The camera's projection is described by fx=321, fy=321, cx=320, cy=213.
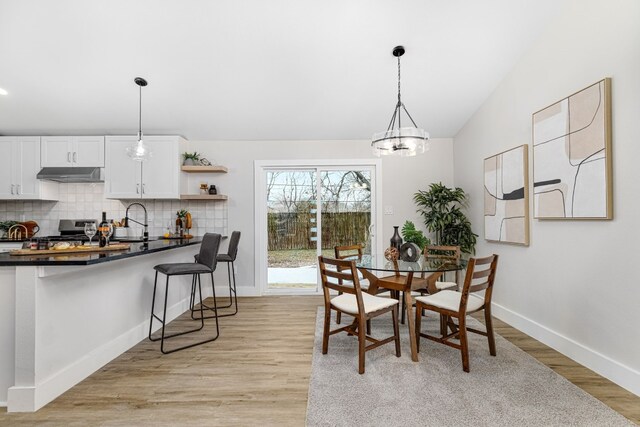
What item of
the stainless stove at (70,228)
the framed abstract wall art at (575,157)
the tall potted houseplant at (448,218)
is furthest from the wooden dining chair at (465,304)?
the stainless stove at (70,228)

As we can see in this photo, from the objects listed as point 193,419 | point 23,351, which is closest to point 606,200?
point 193,419

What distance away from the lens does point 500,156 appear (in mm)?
3420

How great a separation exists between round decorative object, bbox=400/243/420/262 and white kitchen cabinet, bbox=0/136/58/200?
181 inches

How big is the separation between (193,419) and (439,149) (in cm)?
425

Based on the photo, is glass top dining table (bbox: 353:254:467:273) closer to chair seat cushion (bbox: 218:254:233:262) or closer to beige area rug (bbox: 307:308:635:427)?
beige area rug (bbox: 307:308:635:427)

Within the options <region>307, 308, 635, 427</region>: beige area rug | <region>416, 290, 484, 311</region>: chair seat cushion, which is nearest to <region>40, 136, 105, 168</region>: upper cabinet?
<region>307, 308, 635, 427</region>: beige area rug

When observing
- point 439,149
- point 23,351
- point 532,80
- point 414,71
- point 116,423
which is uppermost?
point 414,71

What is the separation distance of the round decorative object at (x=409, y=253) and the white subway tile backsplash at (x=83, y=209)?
288 centimetres

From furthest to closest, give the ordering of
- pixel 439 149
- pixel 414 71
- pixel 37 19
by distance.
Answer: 1. pixel 439 149
2. pixel 414 71
3. pixel 37 19

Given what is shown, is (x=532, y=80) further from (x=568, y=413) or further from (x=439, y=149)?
(x=568, y=413)

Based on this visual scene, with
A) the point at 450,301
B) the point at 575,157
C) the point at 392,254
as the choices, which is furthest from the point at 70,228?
the point at 575,157

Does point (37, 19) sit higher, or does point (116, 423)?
point (37, 19)

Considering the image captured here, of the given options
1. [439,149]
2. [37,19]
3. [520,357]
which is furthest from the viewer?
[439,149]

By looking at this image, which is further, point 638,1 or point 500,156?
point 500,156
